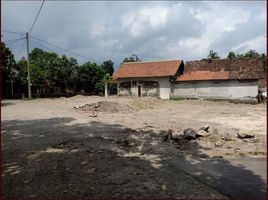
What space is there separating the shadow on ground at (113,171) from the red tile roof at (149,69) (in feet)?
95.1

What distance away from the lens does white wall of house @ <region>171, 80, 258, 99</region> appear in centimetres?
3592

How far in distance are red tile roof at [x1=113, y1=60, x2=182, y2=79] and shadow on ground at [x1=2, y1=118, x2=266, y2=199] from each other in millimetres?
28996

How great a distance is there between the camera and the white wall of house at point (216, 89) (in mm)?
35922

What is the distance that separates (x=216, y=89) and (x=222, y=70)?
3191mm

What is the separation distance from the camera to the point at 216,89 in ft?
125

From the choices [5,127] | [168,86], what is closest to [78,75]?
[168,86]

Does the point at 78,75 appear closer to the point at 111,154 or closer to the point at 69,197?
the point at 111,154

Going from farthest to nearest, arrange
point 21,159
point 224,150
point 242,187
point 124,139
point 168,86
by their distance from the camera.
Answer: point 168,86 → point 124,139 → point 224,150 → point 21,159 → point 242,187

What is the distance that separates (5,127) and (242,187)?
12.4 m

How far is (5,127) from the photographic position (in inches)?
642

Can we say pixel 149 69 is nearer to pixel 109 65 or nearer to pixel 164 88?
pixel 164 88

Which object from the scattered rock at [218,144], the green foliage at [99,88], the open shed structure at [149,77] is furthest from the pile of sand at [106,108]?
the green foliage at [99,88]

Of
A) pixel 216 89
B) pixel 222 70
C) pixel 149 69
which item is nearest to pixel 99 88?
pixel 149 69

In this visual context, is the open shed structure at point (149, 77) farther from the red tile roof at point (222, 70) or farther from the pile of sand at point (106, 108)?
the pile of sand at point (106, 108)
